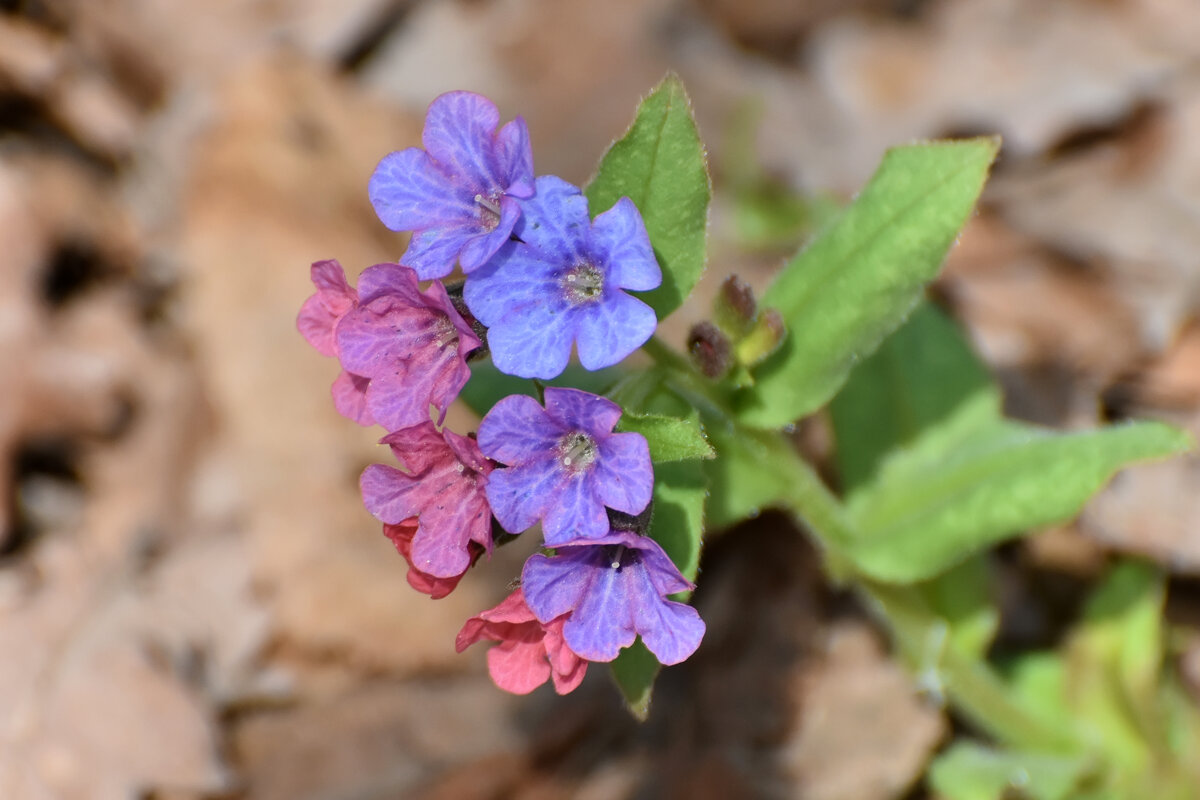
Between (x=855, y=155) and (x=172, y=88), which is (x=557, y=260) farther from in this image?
(x=172, y=88)

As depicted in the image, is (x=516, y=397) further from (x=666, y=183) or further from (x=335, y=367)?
(x=335, y=367)

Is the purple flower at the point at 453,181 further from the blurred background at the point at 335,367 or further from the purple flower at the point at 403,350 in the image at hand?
the blurred background at the point at 335,367

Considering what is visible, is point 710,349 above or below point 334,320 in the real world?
below

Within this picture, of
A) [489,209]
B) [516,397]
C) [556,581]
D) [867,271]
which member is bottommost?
[556,581]

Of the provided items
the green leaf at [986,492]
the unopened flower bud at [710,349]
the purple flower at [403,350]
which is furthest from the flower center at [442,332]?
the green leaf at [986,492]

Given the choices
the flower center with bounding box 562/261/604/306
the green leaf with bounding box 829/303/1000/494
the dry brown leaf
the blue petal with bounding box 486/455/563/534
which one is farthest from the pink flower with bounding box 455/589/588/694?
the dry brown leaf

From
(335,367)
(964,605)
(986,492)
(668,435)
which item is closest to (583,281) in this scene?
(668,435)

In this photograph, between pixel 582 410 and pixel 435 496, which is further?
pixel 435 496

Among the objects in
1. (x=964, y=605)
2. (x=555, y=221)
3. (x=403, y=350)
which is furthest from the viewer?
(x=964, y=605)
